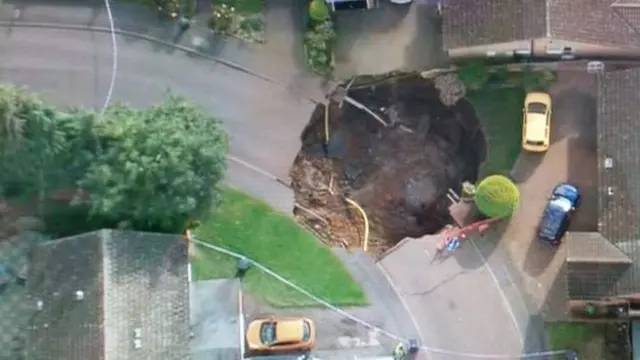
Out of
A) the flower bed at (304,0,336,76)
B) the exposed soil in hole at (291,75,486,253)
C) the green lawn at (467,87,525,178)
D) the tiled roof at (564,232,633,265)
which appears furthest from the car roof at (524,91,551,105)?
the flower bed at (304,0,336,76)

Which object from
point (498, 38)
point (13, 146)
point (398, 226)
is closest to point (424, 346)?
point (398, 226)

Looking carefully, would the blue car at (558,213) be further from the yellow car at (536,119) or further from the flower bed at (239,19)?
Answer: the flower bed at (239,19)

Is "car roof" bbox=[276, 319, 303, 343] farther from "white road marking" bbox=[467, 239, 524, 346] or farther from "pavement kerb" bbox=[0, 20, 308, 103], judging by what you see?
"pavement kerb" bbox=[0, 20, 308, 103]

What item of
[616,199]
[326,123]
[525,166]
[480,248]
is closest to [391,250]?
[480,248]

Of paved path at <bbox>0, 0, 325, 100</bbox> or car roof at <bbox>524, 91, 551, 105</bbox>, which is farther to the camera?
paved path at <bbox>0, 0, 325, 100</bbox>

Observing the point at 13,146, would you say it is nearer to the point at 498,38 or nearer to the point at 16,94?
the point at 16,94

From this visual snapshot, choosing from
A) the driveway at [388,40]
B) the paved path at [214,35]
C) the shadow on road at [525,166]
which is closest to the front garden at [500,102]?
the shadow on road at [525,166]
